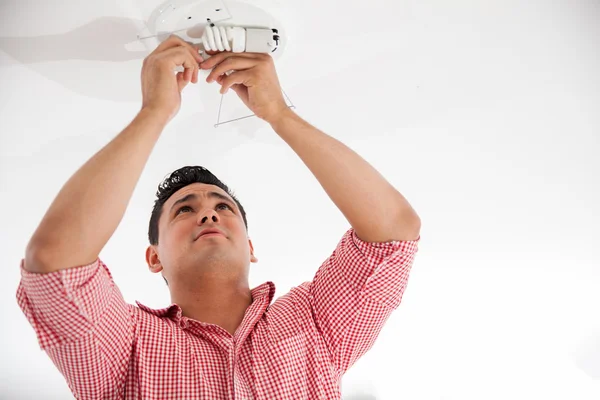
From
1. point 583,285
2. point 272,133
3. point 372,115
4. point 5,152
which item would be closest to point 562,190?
point 583,285

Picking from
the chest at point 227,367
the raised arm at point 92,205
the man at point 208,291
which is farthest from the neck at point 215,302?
the raised arm at point 92,205

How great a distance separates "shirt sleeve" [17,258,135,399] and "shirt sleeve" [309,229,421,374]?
14.3 inches

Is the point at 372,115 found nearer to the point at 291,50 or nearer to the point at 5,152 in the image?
the point at 291,50

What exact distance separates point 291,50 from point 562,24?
62 cm

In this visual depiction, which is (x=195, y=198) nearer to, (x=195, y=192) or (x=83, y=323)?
(x=195, y=192)

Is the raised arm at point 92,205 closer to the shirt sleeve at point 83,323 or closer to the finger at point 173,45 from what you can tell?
the shirt sleeve at point 83,323

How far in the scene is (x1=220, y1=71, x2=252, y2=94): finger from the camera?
1.07m

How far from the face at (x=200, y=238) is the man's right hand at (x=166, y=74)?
1.00 ft

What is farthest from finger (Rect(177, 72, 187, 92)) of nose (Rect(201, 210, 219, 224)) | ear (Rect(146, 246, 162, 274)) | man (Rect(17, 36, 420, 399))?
ear (Rect(146, 246, 162, 274))

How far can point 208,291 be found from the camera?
1183mm

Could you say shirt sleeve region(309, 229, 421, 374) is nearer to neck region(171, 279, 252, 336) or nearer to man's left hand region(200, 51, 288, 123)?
neck region(171, 279, 252, 336)

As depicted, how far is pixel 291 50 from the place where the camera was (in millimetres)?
1195

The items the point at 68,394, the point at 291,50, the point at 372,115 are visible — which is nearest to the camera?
the point at 291,50

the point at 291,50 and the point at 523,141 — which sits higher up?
the point at 291,50
